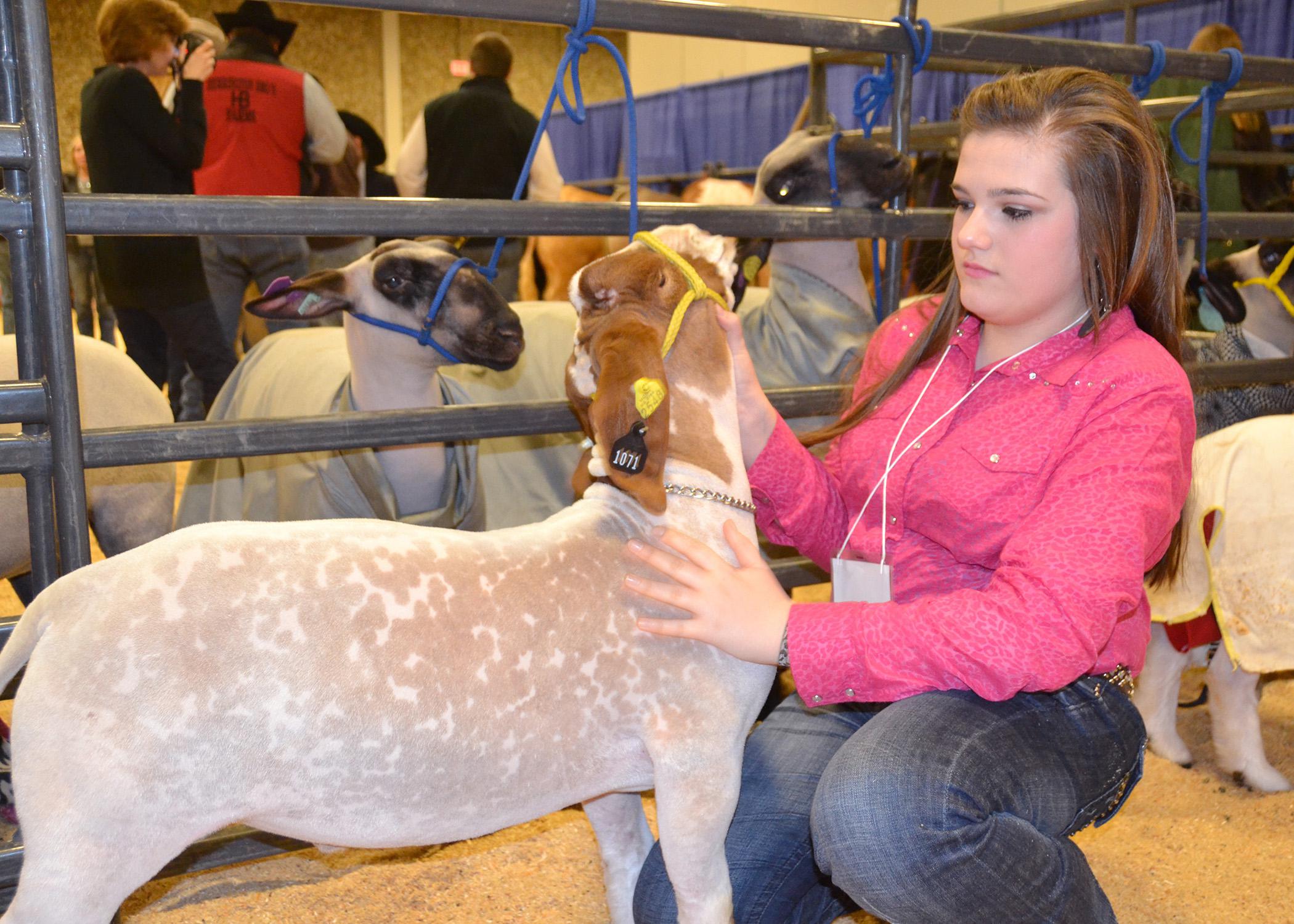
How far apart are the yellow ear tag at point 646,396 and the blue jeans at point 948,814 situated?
0.61m

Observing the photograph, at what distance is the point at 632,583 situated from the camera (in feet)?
4.65

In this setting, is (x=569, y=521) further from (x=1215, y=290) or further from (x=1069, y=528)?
(x=1215, y=290)

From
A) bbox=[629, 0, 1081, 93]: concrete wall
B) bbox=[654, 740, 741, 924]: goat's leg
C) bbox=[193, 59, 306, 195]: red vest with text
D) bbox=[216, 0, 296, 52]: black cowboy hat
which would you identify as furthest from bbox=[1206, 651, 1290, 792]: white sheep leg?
bbox=[629, 0, 1081, 93]: concrete wall

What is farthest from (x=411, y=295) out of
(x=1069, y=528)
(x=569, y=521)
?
(x=1069, y=528)

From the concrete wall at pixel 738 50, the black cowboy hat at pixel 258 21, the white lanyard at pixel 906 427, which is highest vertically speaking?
the concrete wall at pixel 738 50

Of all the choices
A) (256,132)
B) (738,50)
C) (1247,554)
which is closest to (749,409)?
(1247,554)

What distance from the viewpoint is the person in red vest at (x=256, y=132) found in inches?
161

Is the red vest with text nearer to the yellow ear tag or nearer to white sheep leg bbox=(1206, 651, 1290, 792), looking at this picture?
the yellow ear tag

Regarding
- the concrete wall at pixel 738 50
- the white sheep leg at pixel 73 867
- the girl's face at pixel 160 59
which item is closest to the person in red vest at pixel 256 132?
the girl's face at pixel 160 59

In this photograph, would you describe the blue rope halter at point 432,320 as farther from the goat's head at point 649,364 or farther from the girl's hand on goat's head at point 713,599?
the girl's hand on goat's head at point 713,599

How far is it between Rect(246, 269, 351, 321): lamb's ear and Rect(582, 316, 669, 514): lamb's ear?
120cm

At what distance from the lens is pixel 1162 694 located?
2736 mm

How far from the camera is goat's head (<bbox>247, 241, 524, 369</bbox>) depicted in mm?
2432

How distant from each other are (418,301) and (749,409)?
1007 millimetres
